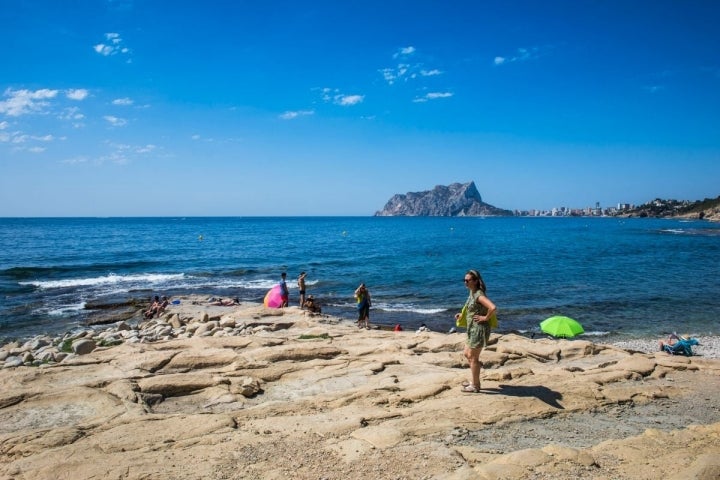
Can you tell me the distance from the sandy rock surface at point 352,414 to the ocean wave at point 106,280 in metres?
30.6

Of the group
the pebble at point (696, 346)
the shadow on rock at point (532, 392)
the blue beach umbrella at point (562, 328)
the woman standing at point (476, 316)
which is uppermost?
the woman standing at point (476, 316)

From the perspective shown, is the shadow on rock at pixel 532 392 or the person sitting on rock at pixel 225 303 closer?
the shadow on rock at pixel 532 392

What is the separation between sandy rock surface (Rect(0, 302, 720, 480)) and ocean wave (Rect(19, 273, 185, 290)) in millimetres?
30634

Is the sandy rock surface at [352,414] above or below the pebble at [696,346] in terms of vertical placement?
above

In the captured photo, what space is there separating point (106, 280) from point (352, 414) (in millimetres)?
40211

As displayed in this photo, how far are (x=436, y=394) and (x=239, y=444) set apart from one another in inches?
170

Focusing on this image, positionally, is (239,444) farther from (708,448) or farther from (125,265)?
(125,265)

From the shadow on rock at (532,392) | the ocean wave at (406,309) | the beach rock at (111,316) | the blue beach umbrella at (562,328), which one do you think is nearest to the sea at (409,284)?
the ocean wave at (406,309)

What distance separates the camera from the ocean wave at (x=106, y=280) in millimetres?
38328

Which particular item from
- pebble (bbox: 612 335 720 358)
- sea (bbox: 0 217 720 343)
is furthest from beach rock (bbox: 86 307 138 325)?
pebble (bbox: 612 335 720 358)

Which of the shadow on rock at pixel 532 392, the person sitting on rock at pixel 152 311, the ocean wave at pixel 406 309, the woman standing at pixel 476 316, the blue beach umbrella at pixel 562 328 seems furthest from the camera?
the ocean wave at pixel 406 309

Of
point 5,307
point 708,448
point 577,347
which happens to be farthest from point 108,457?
point 5,307

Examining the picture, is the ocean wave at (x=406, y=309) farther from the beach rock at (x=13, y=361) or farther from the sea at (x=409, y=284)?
the beach rock at (x=13, y=361)

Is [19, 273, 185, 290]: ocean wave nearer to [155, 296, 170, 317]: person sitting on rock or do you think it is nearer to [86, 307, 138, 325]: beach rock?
[86, 307, 138, 325]: beach rock
